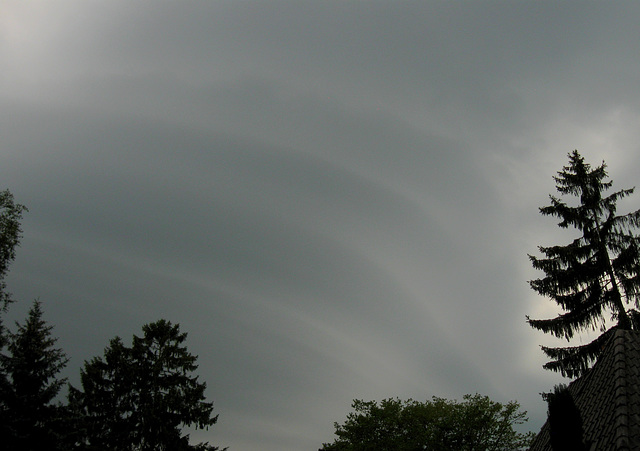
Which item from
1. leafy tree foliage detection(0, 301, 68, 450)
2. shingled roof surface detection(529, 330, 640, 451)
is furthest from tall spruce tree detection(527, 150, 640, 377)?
leafy tree foliage detection(0, 301, 68, 450)

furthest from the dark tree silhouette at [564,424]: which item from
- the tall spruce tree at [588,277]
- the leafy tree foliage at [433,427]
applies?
the leafy tree foliage at [433,427]

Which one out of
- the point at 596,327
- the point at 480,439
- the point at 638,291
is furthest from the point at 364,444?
the point at 638,291

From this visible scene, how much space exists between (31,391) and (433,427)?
2629 centimetres

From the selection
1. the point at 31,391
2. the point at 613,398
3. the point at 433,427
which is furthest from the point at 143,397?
the point at 613,398

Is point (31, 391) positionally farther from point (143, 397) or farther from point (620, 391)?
point (620, 391)

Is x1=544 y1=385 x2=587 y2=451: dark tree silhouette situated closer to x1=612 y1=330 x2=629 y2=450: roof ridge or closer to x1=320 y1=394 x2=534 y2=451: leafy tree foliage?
x1=612 y1=330 x2=629 y2=450: roof ridge

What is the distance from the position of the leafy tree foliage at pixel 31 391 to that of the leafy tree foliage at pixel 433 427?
2096 centimetres

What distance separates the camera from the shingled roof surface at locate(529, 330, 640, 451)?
37.9 feet

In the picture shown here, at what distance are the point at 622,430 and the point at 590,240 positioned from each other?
15.1 m

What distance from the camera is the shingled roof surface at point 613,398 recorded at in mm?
11548

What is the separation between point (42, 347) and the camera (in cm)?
2373

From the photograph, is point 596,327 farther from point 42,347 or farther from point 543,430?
point 42,347

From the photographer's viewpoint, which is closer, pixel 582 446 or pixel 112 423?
pixel 582 446

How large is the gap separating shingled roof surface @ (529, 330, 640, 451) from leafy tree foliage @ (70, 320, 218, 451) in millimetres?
25611
